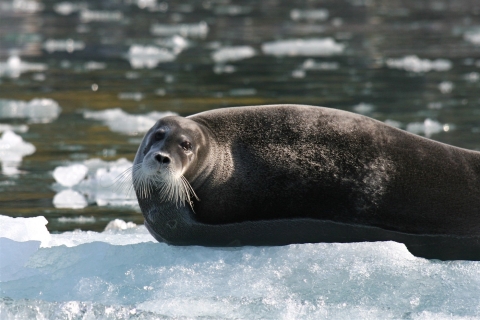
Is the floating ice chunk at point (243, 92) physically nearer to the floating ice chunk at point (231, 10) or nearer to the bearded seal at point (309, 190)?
the bearded seal at point (309, 190)

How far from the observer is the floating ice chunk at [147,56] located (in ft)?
50.5

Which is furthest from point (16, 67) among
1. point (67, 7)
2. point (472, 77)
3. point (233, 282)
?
point (67, 7)

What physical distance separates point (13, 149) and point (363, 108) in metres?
4.02

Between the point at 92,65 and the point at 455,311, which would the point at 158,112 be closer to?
the point at 92,65

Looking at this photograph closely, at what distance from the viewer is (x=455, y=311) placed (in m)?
3.84

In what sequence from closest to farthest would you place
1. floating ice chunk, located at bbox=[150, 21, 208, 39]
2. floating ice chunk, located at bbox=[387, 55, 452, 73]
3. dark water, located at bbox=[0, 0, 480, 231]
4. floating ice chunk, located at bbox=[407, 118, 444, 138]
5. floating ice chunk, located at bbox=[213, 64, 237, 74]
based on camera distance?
dark water, located at bbox=[0, 0, 480, 231]
floating ice chunk, located at bbox=[407, 118, 444, 138]
floating ice chunk, located at bbox=[387, 55, 452, 73]
floating ice chunk, located at bbox=[213, 64, 237, 74]
floating ice chunk, located at bbox=[150, 21, 208, 39]

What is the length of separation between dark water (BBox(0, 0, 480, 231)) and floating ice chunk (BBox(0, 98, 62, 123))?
0.18m

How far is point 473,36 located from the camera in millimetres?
17484

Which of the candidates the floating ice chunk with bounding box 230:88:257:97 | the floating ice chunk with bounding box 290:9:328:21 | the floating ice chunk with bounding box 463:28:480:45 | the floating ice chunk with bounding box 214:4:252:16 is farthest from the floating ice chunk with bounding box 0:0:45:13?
the floating ice chunk with bounding box 230:88:257:97

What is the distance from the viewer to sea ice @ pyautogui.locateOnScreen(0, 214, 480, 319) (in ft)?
12.6

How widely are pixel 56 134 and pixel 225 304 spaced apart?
590 cm

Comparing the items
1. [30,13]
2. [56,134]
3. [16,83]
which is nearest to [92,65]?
[16,83]

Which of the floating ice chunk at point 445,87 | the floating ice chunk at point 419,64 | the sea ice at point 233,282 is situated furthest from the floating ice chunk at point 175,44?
the sea ice at point 233,282

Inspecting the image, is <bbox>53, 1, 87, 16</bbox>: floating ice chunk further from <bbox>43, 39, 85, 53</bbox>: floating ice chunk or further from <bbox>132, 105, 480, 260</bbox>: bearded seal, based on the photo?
<bbox>132, 105, 480, 260</bbox>: bearded seal
